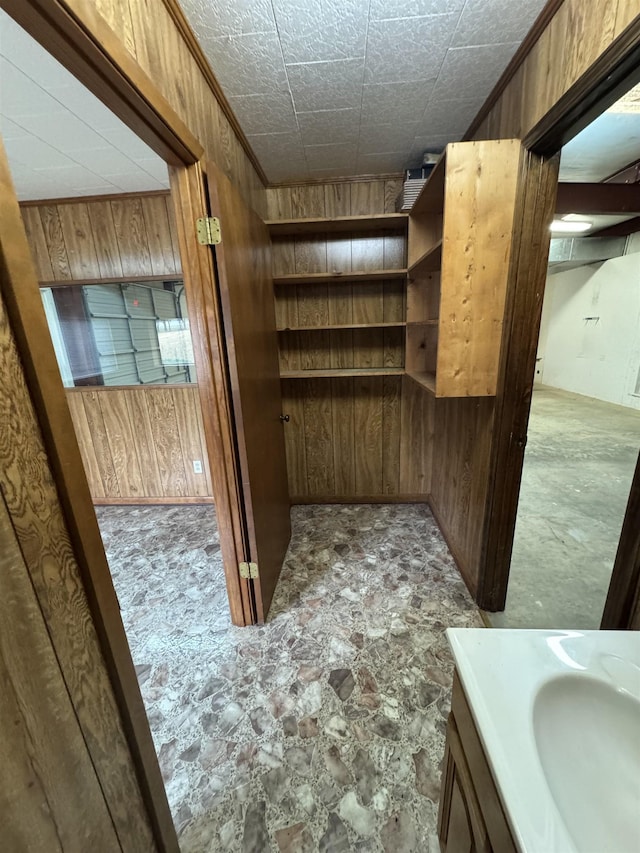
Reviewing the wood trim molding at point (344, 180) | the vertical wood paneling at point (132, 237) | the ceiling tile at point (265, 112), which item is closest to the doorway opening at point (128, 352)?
the vertical wood paneling at point (132, 237)

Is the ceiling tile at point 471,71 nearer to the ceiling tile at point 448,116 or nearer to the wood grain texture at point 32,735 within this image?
the ceiling tile at point 448,116

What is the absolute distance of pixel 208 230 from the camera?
138 cm

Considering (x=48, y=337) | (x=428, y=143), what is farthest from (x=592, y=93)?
(x=48, y=337)

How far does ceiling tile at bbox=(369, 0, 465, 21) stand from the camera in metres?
1.19

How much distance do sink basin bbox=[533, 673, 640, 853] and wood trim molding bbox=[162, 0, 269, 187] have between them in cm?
216

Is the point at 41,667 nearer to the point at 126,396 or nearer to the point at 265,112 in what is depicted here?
the point at 265,112

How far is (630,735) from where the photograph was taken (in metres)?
0.62

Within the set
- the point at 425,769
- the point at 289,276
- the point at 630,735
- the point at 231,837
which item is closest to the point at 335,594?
the point at 425,769

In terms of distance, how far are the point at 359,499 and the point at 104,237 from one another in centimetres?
292

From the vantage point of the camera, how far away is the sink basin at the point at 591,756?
1.76 feet

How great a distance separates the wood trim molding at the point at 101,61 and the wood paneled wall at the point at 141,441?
194cm

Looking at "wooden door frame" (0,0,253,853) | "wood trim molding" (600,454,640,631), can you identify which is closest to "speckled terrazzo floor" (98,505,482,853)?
"wooden door frame" (0,0,253,853)

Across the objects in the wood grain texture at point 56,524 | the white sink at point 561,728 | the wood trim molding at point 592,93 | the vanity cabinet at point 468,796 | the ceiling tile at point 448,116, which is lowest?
the vanity cabinet at point 468,796

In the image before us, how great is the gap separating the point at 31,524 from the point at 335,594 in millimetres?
1740
